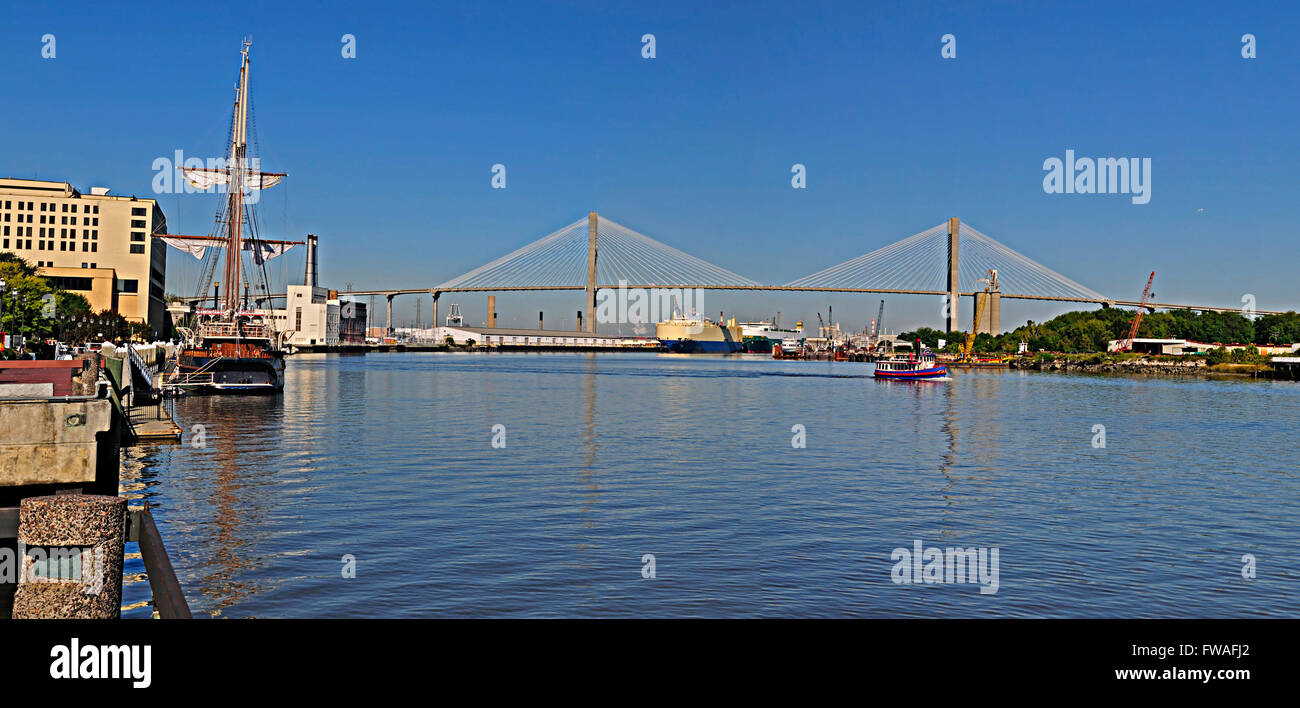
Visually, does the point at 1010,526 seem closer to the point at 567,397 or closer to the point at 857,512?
the point at 857,512

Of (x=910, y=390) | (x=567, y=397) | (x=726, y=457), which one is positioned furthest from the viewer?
(x=910, y=390)

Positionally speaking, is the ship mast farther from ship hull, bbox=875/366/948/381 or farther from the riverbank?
the riverbank

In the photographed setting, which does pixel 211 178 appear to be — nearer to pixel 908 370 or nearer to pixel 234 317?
pixel 234 317

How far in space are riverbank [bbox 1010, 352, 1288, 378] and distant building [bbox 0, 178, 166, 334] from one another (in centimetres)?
13810

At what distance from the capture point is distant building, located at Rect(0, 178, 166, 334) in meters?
126

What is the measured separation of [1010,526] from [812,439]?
1850 cm

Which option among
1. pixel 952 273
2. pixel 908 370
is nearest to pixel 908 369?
pixel 908 370

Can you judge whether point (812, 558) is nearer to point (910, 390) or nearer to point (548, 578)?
point (548, 578)

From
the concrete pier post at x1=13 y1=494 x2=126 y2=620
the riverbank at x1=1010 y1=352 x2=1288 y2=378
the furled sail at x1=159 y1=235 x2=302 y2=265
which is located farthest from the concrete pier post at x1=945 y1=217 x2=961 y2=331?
the concrete pier post at x1=13 y1=494 x2=126 y2=620
